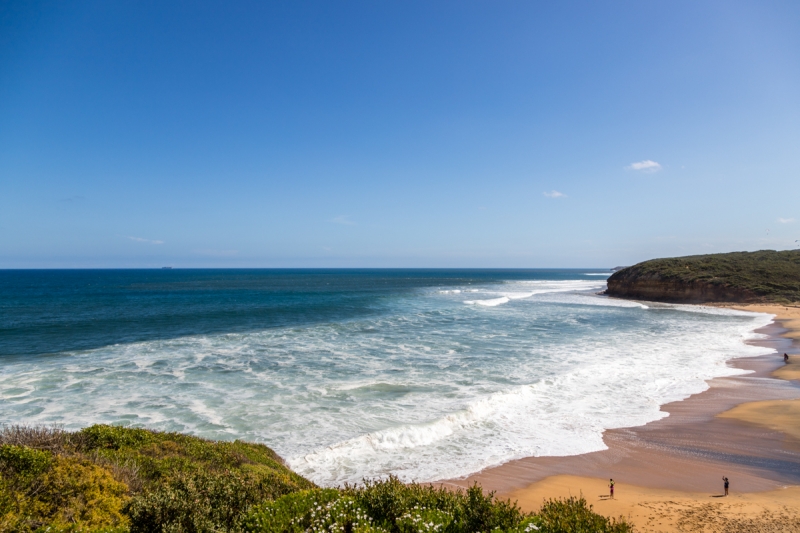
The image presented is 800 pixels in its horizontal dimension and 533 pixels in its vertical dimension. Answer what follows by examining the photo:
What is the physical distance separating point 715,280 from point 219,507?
77862mm

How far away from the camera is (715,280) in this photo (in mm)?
63562

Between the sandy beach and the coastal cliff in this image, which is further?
the coastal cliff

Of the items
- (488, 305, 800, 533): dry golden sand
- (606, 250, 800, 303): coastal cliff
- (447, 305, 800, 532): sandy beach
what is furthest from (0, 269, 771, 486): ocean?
(606, 250, 800, 303): coastal cliff

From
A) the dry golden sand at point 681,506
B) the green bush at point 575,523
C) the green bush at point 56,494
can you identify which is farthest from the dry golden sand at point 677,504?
the green bush at point 56,494

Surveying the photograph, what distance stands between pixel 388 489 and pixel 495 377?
1533 cm

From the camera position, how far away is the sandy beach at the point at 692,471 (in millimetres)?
9508

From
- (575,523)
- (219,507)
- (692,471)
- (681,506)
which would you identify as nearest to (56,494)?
(219,507)

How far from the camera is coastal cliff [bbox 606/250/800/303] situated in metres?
60.4

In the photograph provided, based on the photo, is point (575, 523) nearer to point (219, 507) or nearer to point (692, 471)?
point (219, 507)

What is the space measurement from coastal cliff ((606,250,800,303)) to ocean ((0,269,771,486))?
26.3 m

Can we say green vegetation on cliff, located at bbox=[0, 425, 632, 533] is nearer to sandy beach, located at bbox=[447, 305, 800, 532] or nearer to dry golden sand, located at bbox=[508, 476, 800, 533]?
dry golden sand, located at bbox=[508, 476, 800, 533]

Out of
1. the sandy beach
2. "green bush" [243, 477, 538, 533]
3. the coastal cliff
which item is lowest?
the sandy beach

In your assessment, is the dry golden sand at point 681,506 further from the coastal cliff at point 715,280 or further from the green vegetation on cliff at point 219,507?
the coastal cliff at point 715,280

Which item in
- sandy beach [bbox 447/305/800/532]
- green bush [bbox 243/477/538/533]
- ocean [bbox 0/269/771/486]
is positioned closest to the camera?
green bush [bbox 243/477/538/533]
